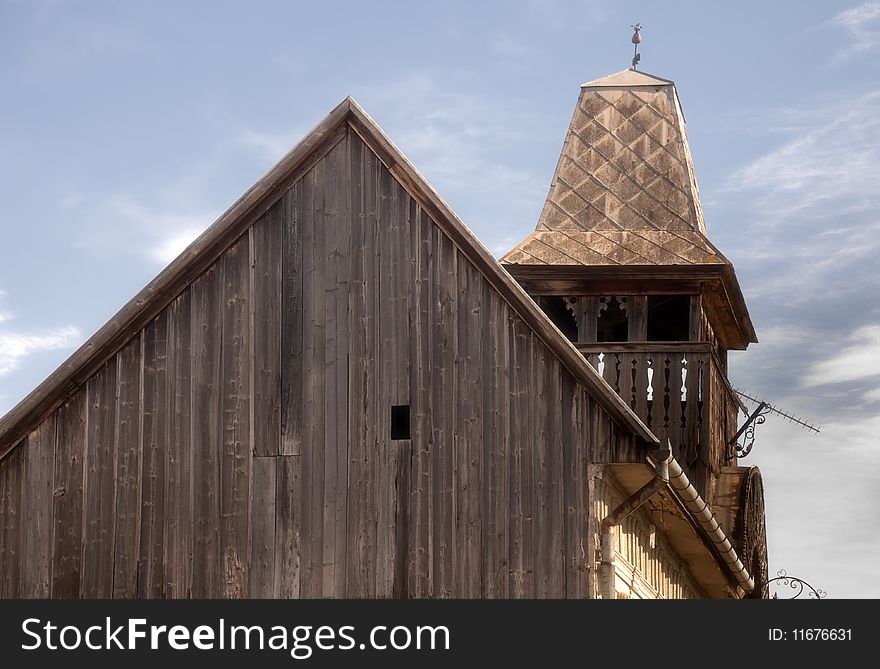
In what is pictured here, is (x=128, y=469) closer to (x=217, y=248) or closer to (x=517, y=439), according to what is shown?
(x=217, y=248)

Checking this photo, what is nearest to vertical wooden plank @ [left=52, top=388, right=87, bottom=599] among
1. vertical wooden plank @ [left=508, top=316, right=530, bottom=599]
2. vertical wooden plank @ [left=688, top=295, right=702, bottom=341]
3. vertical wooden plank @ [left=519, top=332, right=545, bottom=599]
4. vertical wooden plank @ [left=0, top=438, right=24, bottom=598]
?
vertical wooden plank @ [left=0, top=438, right=24, bottom=598]

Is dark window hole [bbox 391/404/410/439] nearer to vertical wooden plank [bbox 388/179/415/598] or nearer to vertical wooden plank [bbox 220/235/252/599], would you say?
vertical wooden plank [bbox 388/179/415/598]

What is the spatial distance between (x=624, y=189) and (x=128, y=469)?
37.1 feet

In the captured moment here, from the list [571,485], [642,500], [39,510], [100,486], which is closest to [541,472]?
[571,485]

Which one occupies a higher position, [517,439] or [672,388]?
[672,388]

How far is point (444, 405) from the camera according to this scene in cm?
1708

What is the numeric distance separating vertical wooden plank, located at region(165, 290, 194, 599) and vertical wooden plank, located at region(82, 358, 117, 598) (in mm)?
579

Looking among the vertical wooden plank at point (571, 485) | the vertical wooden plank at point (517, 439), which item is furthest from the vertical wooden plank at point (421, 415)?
the vertical wooden plank at point (571, 485)

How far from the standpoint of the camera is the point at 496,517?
1680 centimetres

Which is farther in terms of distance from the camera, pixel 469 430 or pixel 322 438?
pixel 322 438

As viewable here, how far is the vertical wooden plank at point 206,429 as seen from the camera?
17.2 meters

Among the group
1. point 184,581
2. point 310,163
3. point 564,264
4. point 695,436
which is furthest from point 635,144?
point 184,581
